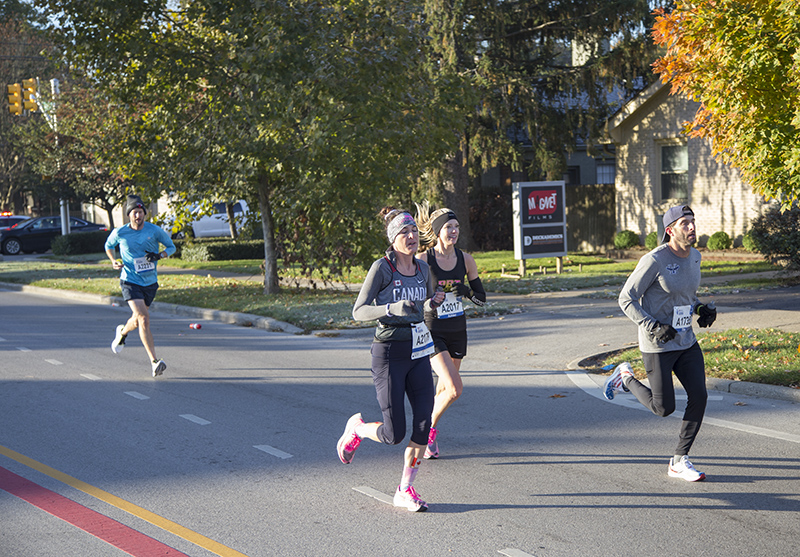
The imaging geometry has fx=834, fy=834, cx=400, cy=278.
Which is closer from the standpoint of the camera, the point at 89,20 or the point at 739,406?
the point at 739,406

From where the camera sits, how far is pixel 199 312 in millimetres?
15914

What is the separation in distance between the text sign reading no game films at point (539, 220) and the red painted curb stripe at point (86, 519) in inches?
568

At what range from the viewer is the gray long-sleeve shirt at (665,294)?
583 cm

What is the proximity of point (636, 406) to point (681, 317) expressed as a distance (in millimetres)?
2549

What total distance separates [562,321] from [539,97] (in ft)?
43.6

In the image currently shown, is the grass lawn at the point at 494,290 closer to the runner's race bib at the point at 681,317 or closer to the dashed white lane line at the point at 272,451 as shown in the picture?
the runner's race bib at the point at 681,317

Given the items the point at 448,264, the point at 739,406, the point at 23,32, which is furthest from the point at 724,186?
the point at 23,32

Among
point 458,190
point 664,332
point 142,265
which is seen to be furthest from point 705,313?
point 458,190

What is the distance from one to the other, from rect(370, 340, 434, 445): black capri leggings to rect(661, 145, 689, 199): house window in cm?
2055

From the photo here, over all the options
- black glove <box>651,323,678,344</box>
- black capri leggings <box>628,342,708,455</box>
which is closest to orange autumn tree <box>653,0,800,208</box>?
black capri leggings <box>628,342,708,455</box>

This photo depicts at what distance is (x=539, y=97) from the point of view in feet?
81.4

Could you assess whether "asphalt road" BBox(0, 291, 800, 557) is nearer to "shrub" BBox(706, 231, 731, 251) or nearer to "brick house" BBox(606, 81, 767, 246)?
"shrub" BBox(706, 231, 731, 251)

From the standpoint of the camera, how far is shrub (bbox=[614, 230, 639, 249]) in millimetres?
24594

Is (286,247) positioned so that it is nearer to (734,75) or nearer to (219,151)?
(219,151)
